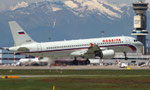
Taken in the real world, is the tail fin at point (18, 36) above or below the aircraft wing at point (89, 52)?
above

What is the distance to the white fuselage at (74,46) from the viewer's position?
11025 centimetres

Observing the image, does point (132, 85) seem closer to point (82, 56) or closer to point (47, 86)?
point (47, 86)

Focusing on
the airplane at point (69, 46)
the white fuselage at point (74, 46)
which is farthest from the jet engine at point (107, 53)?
the white fuselage at point (74, 46)

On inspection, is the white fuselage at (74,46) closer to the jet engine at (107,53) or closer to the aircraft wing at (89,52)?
the aircraft wing at (89,52)

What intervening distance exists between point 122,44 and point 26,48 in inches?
918

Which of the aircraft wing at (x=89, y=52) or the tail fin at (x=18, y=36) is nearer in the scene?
the tail fin at (x=18, y=36)

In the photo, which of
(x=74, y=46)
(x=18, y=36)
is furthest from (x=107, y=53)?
(x=18, y=36)

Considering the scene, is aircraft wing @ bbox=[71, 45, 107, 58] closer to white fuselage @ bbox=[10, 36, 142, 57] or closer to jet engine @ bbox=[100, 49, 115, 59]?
white fuselage @ bbox=[10, 36, 142, 57]

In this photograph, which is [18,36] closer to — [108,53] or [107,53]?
[107,53]

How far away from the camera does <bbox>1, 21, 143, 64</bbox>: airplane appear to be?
11000cm

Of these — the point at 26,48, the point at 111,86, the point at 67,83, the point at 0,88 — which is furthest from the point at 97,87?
the point at 26,48

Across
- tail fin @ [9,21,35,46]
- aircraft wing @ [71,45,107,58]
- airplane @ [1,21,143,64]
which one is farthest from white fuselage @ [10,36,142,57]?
tail fin @ [9,21,35,46]

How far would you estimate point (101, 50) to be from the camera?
371 feet

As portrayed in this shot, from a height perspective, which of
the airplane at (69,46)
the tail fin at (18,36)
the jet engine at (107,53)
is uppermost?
the tail fin at (18,36)
